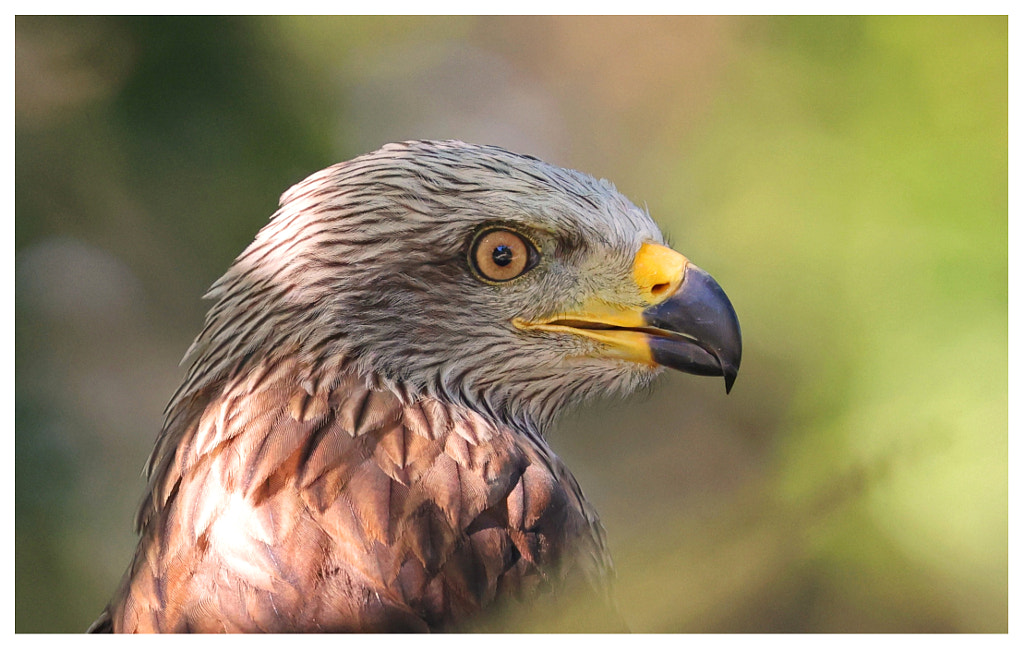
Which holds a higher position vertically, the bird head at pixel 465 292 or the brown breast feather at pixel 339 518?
the bird head at pixel 465 292

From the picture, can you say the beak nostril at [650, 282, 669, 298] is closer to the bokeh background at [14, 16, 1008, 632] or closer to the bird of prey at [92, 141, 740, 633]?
the bird of prey at [92, 141, 740, 633]

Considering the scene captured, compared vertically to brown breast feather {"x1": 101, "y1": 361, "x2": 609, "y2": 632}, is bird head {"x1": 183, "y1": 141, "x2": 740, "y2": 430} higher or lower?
higher

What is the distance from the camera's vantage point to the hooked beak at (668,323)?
175 centimetres

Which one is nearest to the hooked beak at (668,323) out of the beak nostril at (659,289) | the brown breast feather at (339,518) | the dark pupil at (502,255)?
the beak nostril at (659,289)

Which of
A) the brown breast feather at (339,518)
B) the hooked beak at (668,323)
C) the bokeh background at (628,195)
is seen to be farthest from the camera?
the hooked beak at (668,323)

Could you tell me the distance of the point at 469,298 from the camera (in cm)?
177

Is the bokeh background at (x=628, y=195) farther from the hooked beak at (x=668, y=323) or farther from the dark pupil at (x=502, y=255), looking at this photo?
the dark pupil at (x=502, y=255)

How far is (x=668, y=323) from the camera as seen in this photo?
177cm

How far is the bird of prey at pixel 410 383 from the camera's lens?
1469mm

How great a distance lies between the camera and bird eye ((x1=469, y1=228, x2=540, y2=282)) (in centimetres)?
176

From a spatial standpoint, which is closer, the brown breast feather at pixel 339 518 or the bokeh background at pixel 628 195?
the brown breast feather at pixel 339 518

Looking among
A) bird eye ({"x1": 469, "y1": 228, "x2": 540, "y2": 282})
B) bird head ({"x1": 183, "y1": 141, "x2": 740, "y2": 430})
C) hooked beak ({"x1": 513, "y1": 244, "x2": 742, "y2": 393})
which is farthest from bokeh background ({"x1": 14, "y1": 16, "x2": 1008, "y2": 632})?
bird eye ({"x1": 469, "y1": 228, "x2": 540, "y2": 282})

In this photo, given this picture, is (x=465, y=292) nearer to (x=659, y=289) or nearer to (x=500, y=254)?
(x=500, y=254)

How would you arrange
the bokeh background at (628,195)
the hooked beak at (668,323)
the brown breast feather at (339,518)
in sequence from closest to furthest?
the brown breast feather at (339,518) < the bokeh background at (628,195) < the hooked beak at (668,323)
